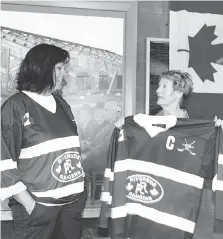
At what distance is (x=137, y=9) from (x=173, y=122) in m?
1.14

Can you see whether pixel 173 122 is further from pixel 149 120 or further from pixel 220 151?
pixel 220 151

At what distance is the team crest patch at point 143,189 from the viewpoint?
1.97 metres

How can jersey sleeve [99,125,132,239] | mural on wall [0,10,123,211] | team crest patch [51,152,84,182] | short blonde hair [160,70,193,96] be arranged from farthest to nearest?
mural on wall [0,10,123,211] < short blonde hair [160,70,193,96] < jersey sleeve [99,125,132,239] < team crest patch [51,152,84,182]

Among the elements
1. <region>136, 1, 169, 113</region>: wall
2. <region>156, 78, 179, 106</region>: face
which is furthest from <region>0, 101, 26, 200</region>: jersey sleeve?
<region>136, 1, 169, 113</region>: wall

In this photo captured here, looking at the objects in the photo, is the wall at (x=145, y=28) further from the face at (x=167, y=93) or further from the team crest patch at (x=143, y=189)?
the team crest patch at (x=143, y=189)

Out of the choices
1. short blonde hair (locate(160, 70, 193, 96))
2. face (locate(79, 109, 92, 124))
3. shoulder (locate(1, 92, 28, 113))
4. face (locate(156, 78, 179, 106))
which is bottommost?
face (locate(79, 109, 92, 124))

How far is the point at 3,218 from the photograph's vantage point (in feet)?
8.09

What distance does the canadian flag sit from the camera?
8.75 ft

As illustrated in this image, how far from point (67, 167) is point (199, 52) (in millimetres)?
1486

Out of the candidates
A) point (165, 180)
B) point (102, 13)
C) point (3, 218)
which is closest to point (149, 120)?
point (165, 180)

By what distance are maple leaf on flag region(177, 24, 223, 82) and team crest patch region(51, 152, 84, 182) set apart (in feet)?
4.29

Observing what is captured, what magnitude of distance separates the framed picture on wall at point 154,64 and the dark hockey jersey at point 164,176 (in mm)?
652

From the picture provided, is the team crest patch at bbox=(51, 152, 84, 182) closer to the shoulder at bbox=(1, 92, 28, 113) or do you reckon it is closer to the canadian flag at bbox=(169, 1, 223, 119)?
the shoulder at bbox=(1, 92, 28, 113)

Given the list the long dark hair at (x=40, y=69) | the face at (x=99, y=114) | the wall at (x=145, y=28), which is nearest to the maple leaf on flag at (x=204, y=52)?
the wall at (x=145, y=28)
